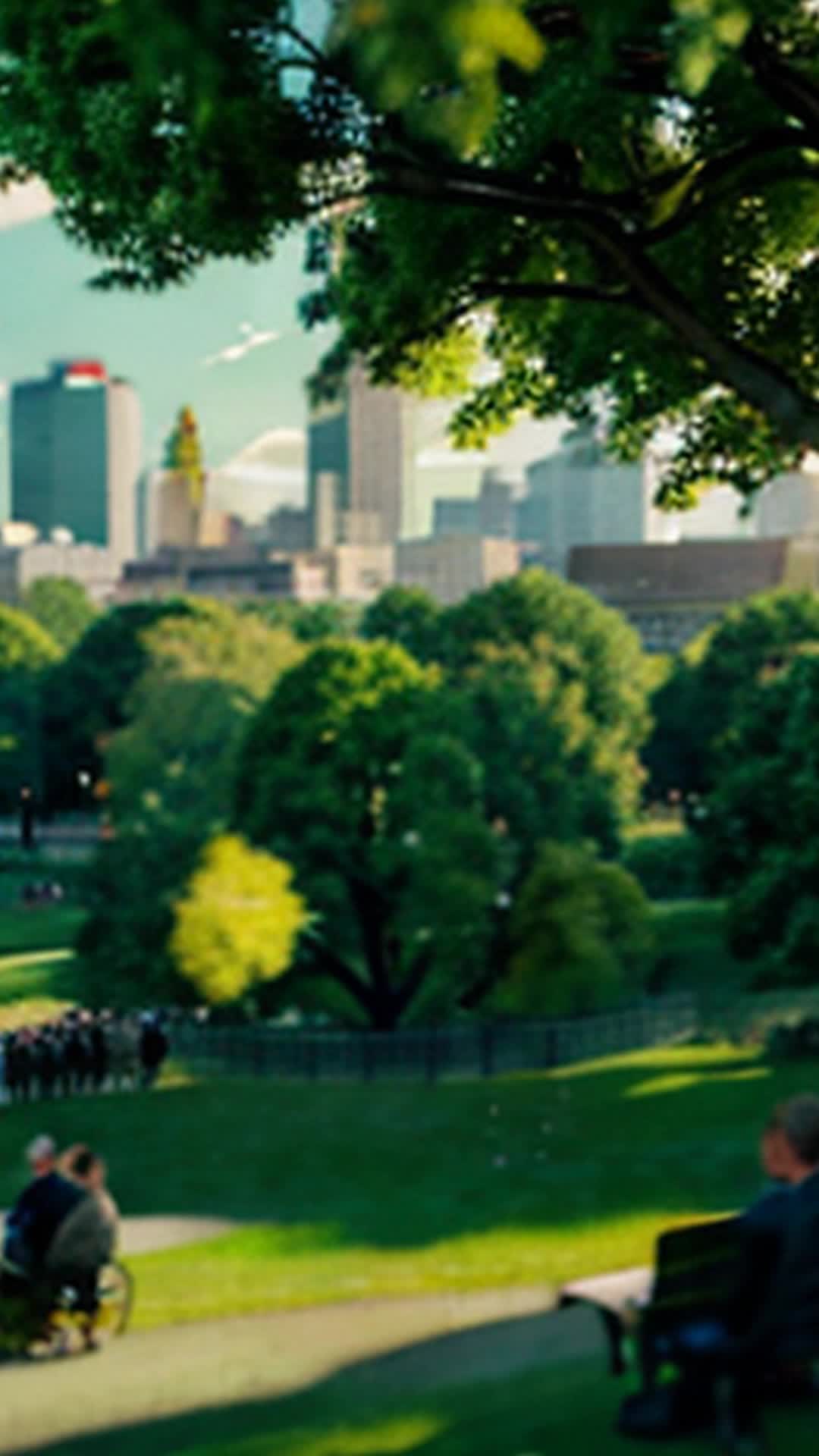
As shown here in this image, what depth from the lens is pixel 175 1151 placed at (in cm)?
1511

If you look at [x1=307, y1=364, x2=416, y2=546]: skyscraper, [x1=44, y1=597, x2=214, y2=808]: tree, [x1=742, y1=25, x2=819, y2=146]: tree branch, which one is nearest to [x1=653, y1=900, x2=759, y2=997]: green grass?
[x1=307, y1=364, x2=416, y2=546]: skyscraper

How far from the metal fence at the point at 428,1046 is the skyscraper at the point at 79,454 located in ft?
15.5

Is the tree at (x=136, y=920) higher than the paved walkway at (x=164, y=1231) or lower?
higher

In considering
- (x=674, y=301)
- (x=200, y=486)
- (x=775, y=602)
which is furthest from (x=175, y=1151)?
(x=775, y=602)

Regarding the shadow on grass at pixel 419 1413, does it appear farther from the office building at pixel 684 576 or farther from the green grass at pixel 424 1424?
the office building at pixel 684 576

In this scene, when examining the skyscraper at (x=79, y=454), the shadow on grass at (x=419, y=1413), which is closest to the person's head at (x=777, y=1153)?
the shadow on grass at (x=419, y=1413)

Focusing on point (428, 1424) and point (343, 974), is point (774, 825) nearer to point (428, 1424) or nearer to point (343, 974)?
point (343, 974)

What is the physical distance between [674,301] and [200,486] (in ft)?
32.7

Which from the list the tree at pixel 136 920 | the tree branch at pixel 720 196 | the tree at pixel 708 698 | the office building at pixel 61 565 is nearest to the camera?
the tree branch at pixel 720 196

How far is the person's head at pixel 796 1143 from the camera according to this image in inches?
277

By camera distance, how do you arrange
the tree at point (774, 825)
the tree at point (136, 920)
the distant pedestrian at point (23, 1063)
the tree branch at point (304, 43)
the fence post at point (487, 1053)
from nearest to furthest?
the tree branch at point (304, 43) < the tree at point (136, 920) < the distant pedestrian at point (23, 1063) < the fence post at point (487, 1053) < the tree at point (774, 825)

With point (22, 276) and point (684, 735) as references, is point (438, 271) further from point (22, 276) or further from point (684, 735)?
point (684, 735)

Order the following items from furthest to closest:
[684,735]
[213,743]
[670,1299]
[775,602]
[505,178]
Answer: [775,602] → [684,735] → [213,743] → [505,178] → [670,1299]

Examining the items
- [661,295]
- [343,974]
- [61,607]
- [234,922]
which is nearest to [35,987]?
[234,922]
